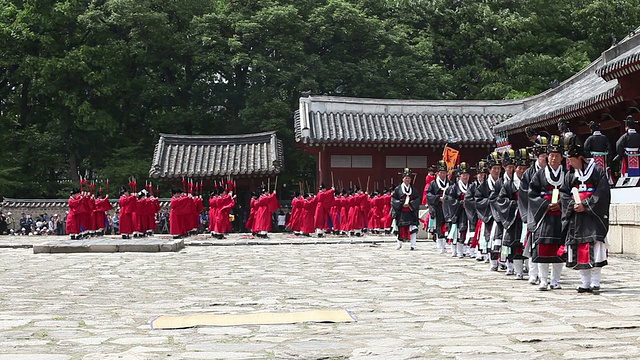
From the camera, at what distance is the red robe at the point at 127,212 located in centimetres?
2589

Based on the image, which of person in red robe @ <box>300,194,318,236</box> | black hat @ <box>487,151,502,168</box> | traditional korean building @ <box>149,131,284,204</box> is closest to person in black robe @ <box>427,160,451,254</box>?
black hat @ <box>487,151,502,168</box>

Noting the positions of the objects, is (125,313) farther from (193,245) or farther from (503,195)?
(193,245)

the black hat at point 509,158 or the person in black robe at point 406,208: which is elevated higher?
the black hat at point 509,158

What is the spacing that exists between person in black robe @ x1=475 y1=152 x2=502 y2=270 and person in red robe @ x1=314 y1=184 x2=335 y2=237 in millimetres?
13210

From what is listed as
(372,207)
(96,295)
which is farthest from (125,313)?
(372,207)

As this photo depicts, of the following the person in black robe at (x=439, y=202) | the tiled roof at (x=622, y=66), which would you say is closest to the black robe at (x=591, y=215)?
the tiled roof at (x=622, y=66)

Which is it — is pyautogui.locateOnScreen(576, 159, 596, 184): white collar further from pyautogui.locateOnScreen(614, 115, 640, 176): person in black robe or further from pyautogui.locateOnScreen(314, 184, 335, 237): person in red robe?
pyautogui.locateOnScreen(314, 184, 335, 237): person in red robe

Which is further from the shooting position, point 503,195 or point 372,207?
point 372,207

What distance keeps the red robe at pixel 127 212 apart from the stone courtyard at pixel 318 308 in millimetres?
10338

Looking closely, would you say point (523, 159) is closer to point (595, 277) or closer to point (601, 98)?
point (595, 277)

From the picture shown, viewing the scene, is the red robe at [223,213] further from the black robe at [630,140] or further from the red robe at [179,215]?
the black robe at [630,140]

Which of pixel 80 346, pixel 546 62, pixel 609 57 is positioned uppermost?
pixel 546 62

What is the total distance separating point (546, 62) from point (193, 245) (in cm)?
2068

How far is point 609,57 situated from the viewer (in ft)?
67.2
